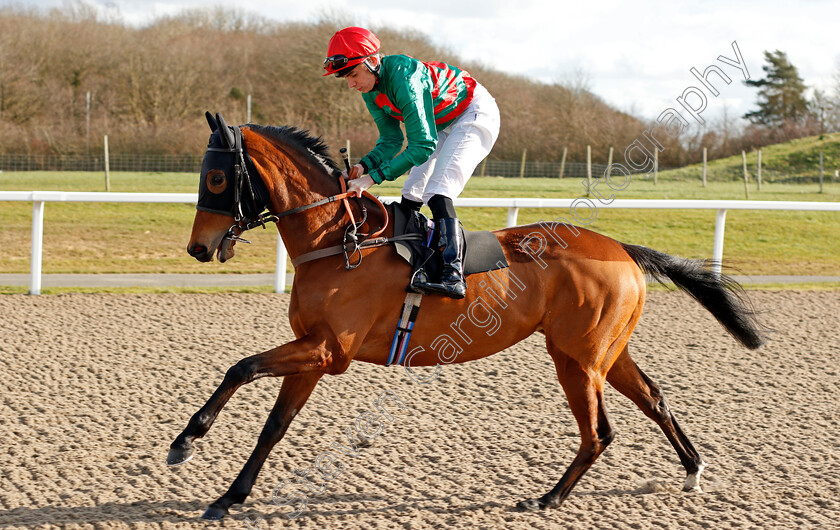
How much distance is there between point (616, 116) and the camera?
29109 millimetres

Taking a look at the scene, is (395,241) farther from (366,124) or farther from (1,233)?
(366,124)

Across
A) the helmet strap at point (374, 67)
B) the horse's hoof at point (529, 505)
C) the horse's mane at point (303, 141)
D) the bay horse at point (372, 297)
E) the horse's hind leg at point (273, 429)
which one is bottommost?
the horse's hoof at point (529, 505)

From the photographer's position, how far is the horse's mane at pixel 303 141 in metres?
3.51

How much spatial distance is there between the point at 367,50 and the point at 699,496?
7.98 feet

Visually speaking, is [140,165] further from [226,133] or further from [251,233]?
[226,133]

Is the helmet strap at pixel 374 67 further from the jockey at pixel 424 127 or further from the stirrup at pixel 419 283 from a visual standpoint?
the stirrup at pixel 419 283

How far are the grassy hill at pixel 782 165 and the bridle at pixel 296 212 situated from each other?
2213 centimetres

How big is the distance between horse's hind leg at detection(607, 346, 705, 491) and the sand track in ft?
0.43

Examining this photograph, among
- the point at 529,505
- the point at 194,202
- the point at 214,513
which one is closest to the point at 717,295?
the point at 529,505

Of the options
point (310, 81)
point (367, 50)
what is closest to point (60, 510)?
point (367, 50)

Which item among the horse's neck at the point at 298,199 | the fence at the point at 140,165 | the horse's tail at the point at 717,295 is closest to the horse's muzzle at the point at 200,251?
the horse's neck at the point at 298,199

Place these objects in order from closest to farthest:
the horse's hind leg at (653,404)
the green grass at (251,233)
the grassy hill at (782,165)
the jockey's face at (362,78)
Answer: the jockey's face at (362,78) → the horse's hind leg at (653,404) → the green grass at (251,233) → the grassy hill at (782,165)

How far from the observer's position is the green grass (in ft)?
36.4

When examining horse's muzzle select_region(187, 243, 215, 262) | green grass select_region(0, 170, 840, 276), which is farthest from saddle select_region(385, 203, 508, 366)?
green grass select_region(0, 170, 840, 276)
